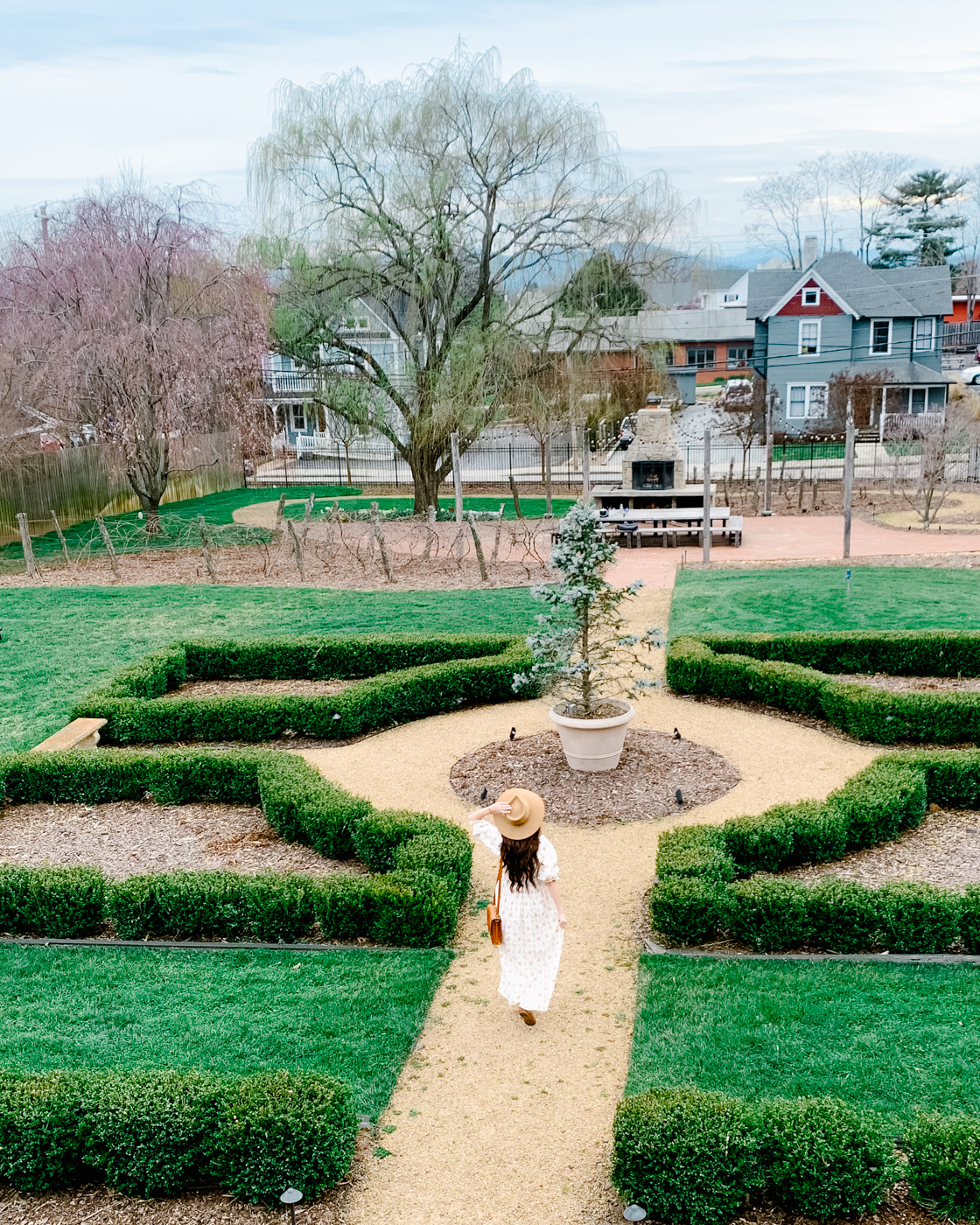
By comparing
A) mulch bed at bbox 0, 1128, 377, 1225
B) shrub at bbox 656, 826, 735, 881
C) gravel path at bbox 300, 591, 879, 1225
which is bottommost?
mulch bed at bbox 0, 1128, 377, 1225

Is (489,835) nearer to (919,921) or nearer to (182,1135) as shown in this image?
(182,1135)

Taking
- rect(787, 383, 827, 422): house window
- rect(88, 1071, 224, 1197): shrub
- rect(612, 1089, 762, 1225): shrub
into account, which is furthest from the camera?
rect(787, 383, 827, 422): house window

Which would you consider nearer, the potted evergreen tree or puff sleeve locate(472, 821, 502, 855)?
puff sleeve locate(472, 821, 502, 855)

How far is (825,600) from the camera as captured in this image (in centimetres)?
1574

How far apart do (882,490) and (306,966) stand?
2708 centimetres

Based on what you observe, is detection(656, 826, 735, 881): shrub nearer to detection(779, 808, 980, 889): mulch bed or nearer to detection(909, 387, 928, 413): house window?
detection(779, 808, 980, 889): mulch bed

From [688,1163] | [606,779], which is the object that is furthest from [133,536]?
[688,1163]

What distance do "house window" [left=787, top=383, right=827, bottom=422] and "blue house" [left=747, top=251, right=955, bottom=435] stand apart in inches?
1.4

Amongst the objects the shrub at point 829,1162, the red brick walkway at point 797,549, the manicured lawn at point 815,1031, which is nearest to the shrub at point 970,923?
the manicured lawn at point 815,1031

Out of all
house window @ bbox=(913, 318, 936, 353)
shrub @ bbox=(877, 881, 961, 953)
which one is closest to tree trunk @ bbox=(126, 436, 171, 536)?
shrub @ bbox=(877, 881, 961, 953)

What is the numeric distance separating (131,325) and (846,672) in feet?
56.0

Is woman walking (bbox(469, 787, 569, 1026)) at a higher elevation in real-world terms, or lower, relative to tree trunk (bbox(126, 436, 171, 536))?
lower

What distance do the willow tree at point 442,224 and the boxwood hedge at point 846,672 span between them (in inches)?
558

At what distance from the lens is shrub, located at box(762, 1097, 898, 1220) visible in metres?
4.43
